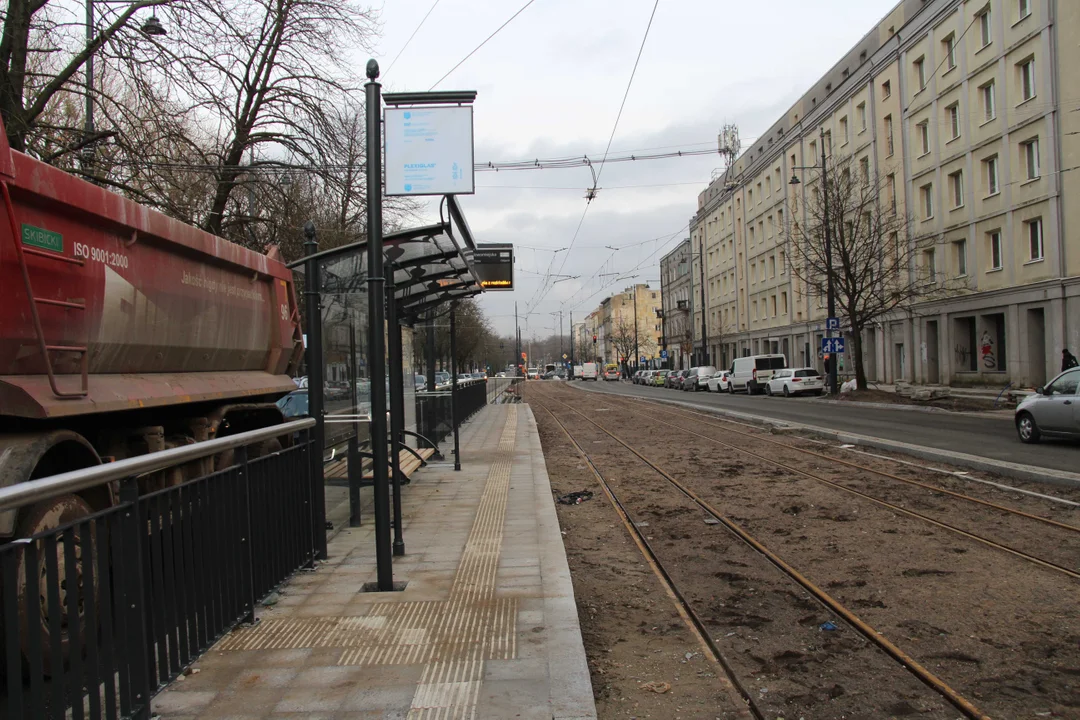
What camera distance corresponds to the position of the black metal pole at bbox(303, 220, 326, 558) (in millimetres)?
6246

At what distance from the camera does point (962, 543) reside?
Answer: 6.92 metres

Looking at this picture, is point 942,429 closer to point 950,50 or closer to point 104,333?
point 104,333

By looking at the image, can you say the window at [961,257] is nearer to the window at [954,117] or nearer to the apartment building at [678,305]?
the window at [954,117]

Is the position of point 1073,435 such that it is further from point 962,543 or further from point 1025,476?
point 962,543

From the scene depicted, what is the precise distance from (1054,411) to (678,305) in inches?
2609

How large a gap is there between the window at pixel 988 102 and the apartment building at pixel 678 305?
4029 centimetres

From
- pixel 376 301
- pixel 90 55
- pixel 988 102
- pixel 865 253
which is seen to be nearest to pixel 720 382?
pixel 865 253

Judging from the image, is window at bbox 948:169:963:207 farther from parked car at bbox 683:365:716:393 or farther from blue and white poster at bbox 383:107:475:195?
blue and white poster at bbox 383:107:475:195

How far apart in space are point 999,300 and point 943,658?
29443 millimetres

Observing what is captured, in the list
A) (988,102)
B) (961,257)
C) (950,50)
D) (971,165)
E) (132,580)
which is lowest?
(132,580)

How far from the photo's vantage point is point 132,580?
3395 mm

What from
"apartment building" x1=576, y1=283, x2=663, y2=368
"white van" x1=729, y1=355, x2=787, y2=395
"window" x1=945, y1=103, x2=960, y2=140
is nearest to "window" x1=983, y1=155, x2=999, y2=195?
"window" x1=945, y1=103, x2=960, y2=140

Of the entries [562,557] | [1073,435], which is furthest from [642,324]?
[562,557]

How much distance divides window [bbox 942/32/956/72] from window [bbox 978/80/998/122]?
204 centimetres
